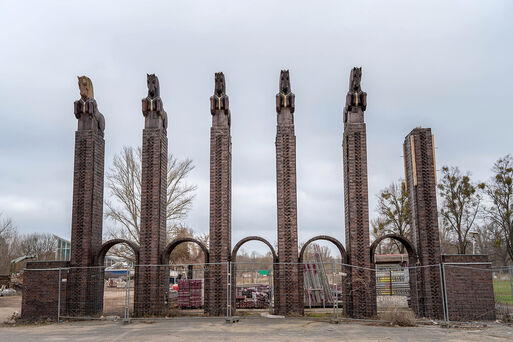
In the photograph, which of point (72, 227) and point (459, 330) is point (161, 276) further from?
point (459, 330)

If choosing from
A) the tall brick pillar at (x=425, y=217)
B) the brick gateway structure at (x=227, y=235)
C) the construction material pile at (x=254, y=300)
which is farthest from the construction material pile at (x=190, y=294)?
the tall brick pillar at (x=425, y=217)

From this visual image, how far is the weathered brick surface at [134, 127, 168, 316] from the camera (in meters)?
18.0

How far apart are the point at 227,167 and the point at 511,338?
444 inches

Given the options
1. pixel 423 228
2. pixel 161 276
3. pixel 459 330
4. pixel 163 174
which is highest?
pixel 163 174

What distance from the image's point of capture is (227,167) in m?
18.9

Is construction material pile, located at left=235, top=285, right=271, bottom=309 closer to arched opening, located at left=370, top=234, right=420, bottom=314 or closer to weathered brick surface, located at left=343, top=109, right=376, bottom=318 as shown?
weathered brick surface, located at left=343, top=109, right=376, bottom=318

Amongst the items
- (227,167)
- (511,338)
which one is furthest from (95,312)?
(511,338)

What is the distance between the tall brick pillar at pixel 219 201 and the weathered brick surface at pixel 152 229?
1.97 metres

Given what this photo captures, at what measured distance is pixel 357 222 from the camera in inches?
707

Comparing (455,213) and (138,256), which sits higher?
(455,213)

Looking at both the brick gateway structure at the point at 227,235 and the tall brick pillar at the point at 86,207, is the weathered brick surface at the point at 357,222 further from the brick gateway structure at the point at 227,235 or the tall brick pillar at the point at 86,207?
the tall brick pillar at the point at 86,207

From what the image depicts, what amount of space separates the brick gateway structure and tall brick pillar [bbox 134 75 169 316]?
0.04 m

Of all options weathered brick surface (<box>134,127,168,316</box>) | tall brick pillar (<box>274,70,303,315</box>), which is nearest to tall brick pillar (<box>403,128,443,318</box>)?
tall brick pillar (<box>274,70,303,315</box>)

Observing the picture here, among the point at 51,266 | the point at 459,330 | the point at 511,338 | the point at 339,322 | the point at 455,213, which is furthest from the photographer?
the point at 455,213
